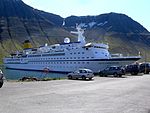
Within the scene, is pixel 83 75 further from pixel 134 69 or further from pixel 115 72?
pixel 134 69

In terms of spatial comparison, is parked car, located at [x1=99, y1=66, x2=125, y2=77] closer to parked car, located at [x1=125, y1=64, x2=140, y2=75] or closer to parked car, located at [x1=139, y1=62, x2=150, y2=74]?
parked car, located at [x1=125, y1=64, x2=140, y2=75]

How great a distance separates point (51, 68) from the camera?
8919cm

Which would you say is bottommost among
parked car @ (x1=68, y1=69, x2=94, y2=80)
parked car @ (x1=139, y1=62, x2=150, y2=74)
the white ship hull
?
parked car @ (x1=68, y1=69, x2=94, y2=80)

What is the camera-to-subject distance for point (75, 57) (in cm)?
7975

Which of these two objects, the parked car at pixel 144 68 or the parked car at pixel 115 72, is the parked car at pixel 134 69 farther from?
the parked car at pixel 115 72

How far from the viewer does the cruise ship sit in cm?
7356

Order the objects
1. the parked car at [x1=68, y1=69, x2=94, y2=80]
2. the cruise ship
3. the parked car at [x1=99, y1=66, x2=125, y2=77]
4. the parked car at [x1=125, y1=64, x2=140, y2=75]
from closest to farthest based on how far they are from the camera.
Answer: the parked car at [x1=68, y1=69, x2=94, y2=80] < the parked car at [x1=99, y1=66, x2=125, y2=77] < the parked car at [x1=125, y1=64, x2=140, y2=75] < the cruise ship

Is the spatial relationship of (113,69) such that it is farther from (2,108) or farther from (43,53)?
(43,53)

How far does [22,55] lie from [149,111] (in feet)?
314

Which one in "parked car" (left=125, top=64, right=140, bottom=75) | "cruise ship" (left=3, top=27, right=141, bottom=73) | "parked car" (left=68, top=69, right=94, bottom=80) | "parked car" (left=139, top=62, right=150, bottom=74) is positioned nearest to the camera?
"parked car" (left=68, top=69, right=94, bottom=80)

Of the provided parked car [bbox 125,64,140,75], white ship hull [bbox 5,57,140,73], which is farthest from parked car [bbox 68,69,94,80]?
white ship hull [bbox 5,57,140,73]

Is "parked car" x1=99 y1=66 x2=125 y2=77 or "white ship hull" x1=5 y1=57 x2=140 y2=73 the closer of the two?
"parked car" x1=99 y1=66 x2=125 y2=77

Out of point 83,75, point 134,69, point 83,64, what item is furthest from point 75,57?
point 83,75

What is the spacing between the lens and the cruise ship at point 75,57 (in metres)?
73.6
